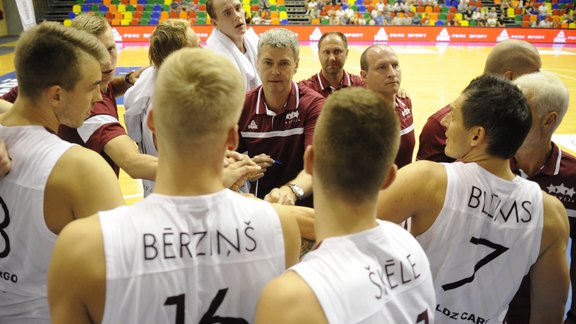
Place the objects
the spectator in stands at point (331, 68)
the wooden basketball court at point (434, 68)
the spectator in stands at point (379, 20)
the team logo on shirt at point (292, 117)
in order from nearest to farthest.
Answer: the team logo on shirt at point (292, 117), the spectator in stands at point (331, 68), the wooden basketball court at point (434, 68), the spectator in stands at point (379, 20)

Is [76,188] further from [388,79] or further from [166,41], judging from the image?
[388,79]

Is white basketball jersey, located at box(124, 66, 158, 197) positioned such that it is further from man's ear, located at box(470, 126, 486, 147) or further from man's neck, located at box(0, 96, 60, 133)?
man's ear, located at box(470, 126, 486, 147)

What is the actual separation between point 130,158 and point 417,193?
1854 millimetres

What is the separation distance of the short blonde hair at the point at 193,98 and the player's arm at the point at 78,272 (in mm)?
350

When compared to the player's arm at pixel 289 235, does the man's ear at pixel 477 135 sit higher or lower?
higher

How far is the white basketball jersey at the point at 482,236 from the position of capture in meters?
1.98

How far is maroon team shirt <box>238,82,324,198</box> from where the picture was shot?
3477 mm

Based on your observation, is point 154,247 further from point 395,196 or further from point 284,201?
point 284,201

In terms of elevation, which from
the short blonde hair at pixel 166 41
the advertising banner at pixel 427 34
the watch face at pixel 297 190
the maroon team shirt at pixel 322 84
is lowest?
the advertising banner at pixel 427 34

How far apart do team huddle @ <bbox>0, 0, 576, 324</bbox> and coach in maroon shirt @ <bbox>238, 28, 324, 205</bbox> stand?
0.50 meters

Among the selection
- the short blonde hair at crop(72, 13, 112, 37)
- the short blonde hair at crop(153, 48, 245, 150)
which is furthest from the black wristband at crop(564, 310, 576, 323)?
the short blonde hair at crop(72, 13, 112, 37)

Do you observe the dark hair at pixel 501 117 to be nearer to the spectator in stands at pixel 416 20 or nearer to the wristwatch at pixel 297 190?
the wristwatch at pixel 297 190

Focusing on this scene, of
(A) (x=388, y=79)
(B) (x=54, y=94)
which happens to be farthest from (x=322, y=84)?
(B) (x=54, y=94)

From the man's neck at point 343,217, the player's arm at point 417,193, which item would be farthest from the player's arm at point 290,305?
the player's arm at point 417,193
